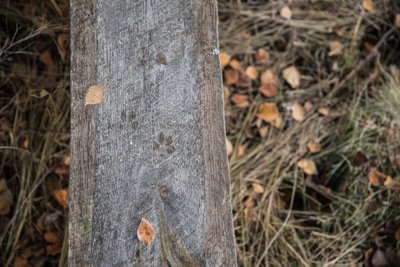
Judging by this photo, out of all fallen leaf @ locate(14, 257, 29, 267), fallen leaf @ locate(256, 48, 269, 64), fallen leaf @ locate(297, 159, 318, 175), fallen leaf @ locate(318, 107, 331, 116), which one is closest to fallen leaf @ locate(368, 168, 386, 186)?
fallen leaf @ locate(297, 159, 318, 175)

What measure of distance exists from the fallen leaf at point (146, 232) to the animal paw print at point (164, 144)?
18cm

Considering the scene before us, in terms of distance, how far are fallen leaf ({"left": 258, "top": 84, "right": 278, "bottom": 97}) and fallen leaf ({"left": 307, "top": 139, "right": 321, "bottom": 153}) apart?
0.94ft

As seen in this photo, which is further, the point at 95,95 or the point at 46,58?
the point at 46,58

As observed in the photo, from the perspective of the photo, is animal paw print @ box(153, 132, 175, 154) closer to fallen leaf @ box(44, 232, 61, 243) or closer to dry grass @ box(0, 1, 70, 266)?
dry grass @ box(0, 1, 70, 266)

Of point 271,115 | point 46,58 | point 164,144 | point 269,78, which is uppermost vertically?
point 164,144

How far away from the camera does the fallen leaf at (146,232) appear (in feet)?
4.01

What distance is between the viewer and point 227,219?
4.15ft

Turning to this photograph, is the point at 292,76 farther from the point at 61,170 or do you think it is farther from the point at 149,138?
the point at 149,138

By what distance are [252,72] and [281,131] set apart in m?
0.32

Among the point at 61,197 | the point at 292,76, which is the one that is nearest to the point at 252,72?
the point at 292,76

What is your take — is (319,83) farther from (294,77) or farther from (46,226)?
(46,226)

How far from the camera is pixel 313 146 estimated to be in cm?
229

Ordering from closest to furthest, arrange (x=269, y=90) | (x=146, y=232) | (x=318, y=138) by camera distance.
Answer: (x=146, y=232) → (x=318, y=138) → (x=269, y=90)

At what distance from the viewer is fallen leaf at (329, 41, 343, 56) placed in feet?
8.21
